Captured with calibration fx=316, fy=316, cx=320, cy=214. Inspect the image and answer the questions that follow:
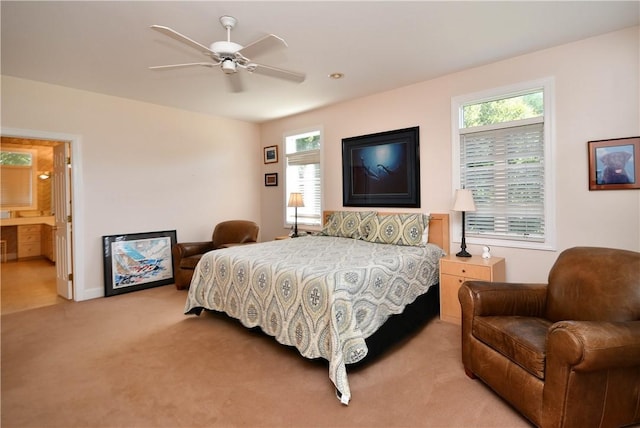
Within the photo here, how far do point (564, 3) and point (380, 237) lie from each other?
2.53 m

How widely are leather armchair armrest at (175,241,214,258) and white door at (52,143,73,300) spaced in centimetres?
128

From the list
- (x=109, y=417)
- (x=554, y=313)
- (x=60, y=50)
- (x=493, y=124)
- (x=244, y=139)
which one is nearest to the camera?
(x=109, y=417)

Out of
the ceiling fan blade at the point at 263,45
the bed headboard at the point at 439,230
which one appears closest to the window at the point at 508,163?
the bed headboard at the point at 439,230

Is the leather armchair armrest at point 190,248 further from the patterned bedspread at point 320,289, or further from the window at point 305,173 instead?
the window at point 305,173

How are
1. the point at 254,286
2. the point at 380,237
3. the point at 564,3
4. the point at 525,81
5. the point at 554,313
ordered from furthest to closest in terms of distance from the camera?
the point at 380,237
the point at 525,81
the point at 254,286
the point at 564,3
the point at 554,313

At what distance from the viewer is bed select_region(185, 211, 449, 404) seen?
2.13 meters

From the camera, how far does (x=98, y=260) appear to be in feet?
13.8

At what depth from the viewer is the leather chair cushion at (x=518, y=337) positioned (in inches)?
66.3

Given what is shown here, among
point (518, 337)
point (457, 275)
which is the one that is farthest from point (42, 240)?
point (518, 337)

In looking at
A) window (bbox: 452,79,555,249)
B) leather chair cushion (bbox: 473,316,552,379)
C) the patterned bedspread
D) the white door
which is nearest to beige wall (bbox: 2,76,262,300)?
the white door

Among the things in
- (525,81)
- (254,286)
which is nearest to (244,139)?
(254,286)

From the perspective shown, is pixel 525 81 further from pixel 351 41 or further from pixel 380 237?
pixel 380 237

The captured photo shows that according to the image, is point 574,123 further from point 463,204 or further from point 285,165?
point 285,165

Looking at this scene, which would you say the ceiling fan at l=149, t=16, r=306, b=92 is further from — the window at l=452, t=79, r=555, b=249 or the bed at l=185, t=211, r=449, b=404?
the window at l=452, t=79, r=555, b=249
